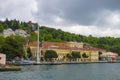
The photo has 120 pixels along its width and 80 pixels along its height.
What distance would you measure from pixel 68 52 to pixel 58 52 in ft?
18.3

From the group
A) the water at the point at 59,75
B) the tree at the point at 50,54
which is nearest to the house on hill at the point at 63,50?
the tree at the point at 50,54

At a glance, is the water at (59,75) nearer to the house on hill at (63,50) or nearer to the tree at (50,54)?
the tree at (50,54)

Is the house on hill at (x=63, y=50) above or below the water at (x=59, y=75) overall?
above

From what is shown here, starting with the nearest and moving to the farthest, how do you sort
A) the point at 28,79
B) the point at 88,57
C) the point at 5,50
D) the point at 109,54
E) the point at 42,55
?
the point at 28,79, the point at 5,50, the point at 42,55, the point at 88,57, the point at 109,54

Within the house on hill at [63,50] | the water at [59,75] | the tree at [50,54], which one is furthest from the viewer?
the house on hill at [63,50]

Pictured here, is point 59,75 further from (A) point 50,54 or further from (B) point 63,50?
(B) point 63,50

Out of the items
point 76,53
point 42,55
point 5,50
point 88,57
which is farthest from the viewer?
point 88,57

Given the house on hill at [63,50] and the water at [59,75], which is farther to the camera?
the house on hill at [63,50]

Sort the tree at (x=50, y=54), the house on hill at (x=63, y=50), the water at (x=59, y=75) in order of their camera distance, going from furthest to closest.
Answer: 1. the house on hill at (x=63, y=50)
2. the tree at (x=50, y=54)
3. the water at (x=59, y=75)

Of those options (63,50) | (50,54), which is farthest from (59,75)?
(63,50)

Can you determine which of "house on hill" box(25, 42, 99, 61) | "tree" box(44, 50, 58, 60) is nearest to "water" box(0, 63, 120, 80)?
"tree" box(44, 50, 58, 60)

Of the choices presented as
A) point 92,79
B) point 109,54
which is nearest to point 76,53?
point 109,54

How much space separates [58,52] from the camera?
13575 centimetres

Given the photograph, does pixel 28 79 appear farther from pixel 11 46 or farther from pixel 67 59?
pixel 67 59
